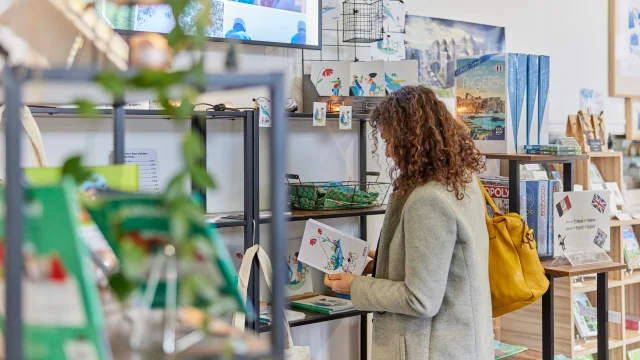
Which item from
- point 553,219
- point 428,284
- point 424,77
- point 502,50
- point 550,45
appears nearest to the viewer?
point 428,284

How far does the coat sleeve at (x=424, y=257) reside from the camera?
6.93ft

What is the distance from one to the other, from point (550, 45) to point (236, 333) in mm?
4014

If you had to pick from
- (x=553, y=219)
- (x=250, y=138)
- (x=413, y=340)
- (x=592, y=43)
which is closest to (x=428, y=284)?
(x=413, y=340)

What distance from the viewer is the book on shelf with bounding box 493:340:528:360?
131 inches

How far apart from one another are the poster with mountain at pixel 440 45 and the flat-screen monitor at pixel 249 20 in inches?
25.2

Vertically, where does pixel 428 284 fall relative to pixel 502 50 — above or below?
below

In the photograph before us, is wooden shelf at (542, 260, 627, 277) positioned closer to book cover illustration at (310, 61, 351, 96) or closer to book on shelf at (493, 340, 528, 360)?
book on shelf at (493, 340, 528, 360)

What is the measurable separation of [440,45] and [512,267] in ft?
4.92

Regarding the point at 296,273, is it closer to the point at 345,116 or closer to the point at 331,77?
the point at 345,116

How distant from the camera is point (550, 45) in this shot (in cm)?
436

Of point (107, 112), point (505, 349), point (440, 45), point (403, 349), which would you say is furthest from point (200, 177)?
point (440, 45)

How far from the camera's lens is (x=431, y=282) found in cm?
212

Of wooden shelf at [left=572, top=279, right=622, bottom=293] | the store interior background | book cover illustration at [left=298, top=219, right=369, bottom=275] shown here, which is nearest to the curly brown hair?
the store interior background

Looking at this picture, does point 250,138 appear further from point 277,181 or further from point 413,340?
point 277,181
